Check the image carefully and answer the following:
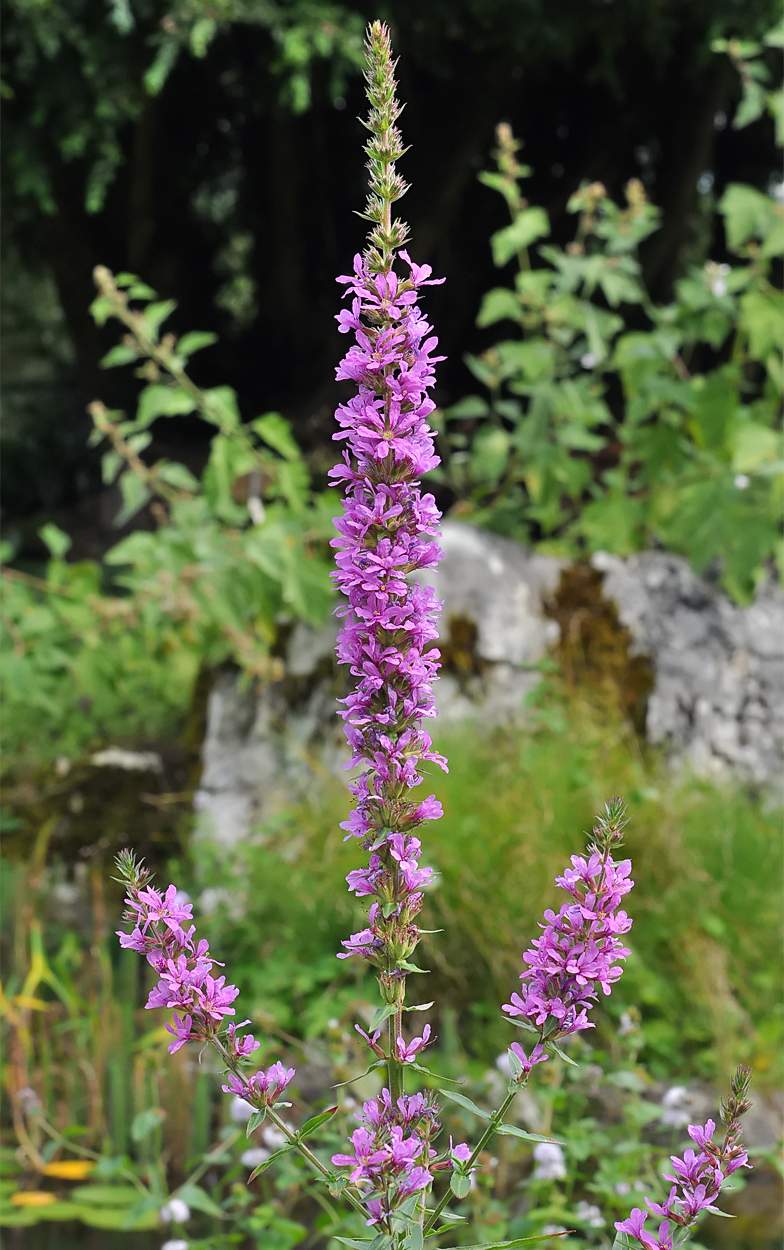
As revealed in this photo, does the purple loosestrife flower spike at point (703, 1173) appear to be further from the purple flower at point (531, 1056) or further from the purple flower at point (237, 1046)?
the purple flower at point (237, 1046)

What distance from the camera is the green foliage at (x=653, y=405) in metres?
3.64

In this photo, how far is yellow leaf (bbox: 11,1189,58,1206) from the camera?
2.45 meters

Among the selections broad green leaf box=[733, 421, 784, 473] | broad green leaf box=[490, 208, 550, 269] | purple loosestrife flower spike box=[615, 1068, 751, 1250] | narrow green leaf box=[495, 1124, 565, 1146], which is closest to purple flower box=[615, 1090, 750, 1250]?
purple loosestrife flower spike box=[615, 1068, 751, 1250]

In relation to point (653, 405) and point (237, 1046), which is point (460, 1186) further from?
point (653, 405)

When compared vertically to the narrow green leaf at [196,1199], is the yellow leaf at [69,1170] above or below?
below

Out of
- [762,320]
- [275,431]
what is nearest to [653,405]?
[762,320]

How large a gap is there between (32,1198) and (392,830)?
199cm

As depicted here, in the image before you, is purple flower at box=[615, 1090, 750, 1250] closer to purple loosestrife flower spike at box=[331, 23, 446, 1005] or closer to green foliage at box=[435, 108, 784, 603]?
purple loosestrife flower spike at box=[331, 23, 446, 1005]

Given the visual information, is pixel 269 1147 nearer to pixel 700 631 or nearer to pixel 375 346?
pixel 375 346

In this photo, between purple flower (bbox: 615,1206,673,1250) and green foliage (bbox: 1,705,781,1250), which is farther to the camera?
green foliage (bbox: 1,705,781,1250)

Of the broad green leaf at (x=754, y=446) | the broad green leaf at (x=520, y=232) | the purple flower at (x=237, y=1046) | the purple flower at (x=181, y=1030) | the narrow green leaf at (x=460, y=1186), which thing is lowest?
the narrow green leaf at (x=460, y=1186)

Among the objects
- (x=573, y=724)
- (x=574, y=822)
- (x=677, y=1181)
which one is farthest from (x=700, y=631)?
(x=677, y=1181)

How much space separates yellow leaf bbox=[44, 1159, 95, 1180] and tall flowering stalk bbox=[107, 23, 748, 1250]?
6.20ft

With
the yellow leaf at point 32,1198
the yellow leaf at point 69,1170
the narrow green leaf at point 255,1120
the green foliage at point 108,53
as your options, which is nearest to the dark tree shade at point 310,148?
the green foliage at point 108,53
